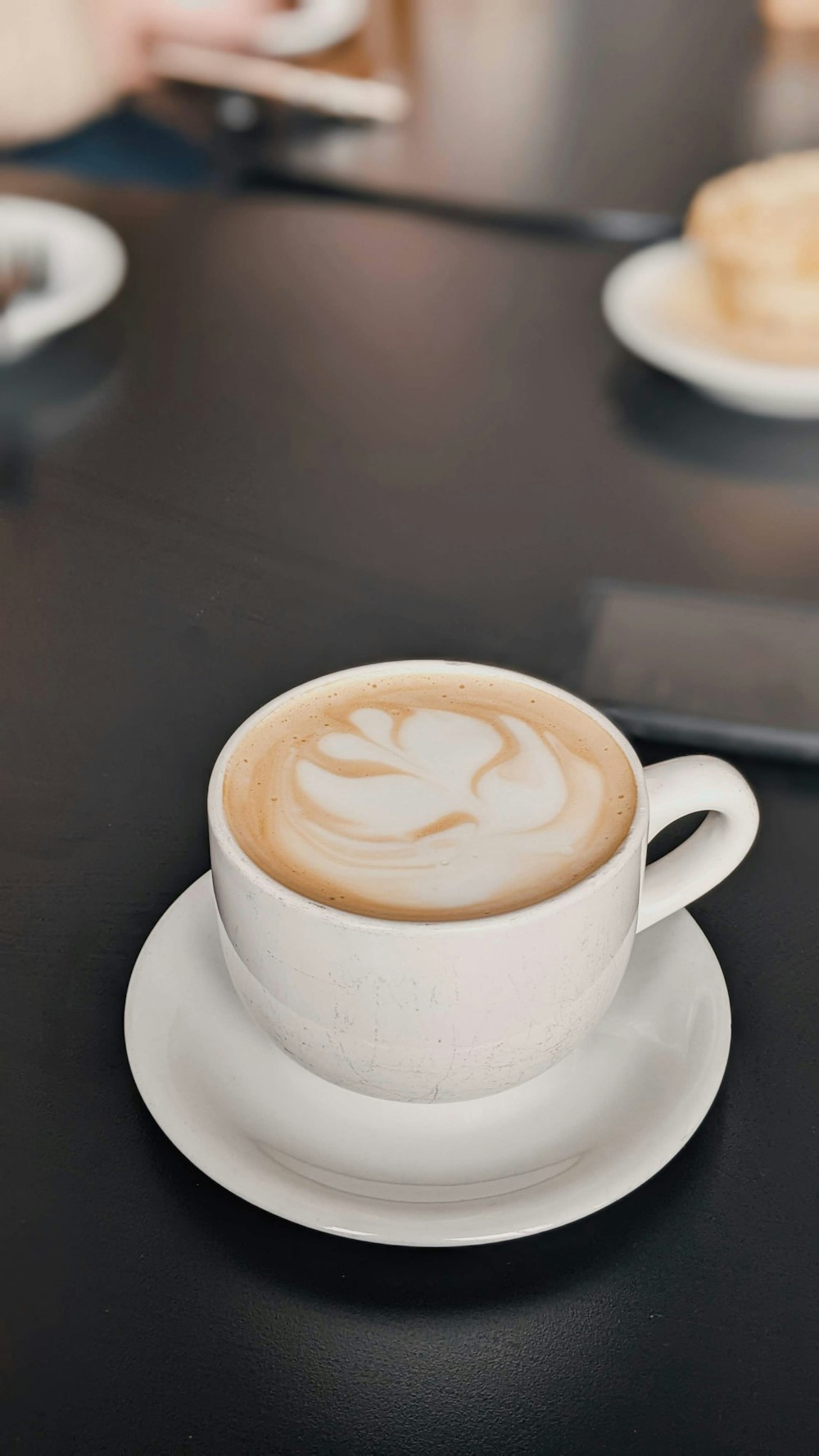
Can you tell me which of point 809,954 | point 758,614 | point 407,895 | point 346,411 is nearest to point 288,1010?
point 407,895

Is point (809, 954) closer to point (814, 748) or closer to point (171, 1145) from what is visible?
point (814, 748)

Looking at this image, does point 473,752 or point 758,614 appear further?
point 758,614

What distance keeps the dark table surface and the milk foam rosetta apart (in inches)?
3.9

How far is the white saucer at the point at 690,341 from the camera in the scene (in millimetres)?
805

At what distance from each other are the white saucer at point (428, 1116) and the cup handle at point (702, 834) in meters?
0.04

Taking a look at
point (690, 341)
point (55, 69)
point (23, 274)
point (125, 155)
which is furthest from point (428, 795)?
point (55, 69)

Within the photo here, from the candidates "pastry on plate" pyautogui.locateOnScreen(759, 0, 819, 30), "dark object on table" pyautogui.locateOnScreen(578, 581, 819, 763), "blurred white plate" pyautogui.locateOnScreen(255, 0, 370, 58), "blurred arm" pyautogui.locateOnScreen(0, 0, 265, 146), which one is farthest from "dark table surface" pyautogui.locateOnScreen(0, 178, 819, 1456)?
"pastry on plate" pyautogui.locateOnScreen(759, 0, 819, 30)

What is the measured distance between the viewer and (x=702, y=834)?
45cm

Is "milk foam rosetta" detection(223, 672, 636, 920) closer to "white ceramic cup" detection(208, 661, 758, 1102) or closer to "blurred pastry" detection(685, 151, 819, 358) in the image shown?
"white ceramic cup" detection(208, 661, 758, 1102)

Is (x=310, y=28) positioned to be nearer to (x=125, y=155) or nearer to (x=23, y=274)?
(x=125, y=155)

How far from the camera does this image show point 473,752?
444 mm

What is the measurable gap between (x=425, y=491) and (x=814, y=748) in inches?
11.4

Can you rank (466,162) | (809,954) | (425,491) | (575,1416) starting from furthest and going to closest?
(466,162), (425,491), (809,954), (575,1416)

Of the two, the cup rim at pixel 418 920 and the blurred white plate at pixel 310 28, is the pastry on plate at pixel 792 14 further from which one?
the cup rim at pixel 418 920
